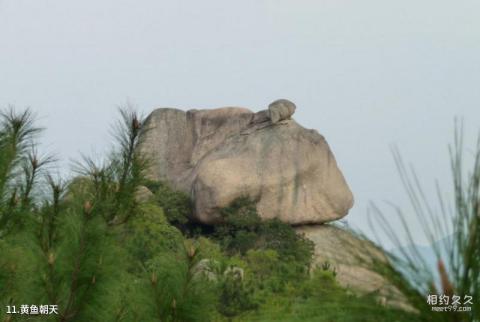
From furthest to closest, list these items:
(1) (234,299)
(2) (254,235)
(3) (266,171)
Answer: (3) (266,171) → (2) (254,235) → (1) (234,299)

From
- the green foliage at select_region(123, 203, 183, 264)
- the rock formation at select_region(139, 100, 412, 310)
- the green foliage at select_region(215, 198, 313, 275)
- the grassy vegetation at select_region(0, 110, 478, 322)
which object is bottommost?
the grassy vegetation at select_region(0, 110, 478, 322)

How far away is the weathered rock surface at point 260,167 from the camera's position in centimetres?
2702

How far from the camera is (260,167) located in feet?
89.8

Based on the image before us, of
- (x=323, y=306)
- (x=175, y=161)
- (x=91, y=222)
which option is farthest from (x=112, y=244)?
(x=175, y=161)

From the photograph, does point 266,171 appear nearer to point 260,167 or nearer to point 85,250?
point 260,167

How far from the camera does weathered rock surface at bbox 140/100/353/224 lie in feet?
88.6

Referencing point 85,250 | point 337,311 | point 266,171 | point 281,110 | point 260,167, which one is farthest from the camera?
point 281,110

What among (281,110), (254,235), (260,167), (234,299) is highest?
(281,110)

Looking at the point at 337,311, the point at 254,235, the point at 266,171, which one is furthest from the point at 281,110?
the point at 337,311

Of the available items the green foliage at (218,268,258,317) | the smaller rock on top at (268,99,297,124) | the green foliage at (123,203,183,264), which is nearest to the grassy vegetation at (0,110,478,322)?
the green foliage at (218,268,258,317)

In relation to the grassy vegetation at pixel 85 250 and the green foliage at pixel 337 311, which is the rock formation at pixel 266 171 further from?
the green foliage at pixel 337 311

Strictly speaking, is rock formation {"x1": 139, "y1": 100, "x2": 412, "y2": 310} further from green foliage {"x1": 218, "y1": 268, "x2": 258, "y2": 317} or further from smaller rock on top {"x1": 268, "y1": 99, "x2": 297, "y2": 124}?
green foliage {"x1": 218, "y1": 268, "x2": 258, "y2": 317}

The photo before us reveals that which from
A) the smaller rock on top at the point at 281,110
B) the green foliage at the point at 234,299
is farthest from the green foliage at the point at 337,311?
the smaller rock on top at the point at 281,110

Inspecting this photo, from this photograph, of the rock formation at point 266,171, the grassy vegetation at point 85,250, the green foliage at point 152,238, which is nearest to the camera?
the grassy vegetation at point 85,250
